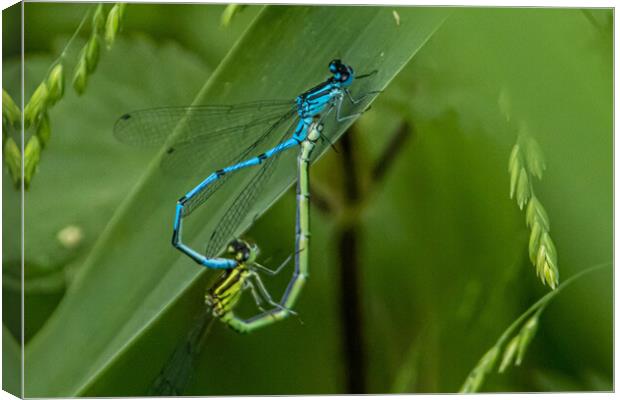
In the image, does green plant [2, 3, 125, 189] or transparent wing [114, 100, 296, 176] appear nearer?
green plant [2, 3, 125, 189]

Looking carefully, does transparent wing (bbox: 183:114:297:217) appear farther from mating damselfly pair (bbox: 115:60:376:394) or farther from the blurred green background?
the blurred green background

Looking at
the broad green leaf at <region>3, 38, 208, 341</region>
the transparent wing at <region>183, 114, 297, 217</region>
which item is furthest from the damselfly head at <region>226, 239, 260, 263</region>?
the broad green leaf at <region>3, 38, 208, 341</region>

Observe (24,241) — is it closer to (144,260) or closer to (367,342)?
(144,260)

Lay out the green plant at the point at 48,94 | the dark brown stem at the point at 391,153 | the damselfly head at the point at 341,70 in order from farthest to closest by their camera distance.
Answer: the dark brown stem at the point at 391,153, the damselfly head at the point at 341,70, the green plant at the point at 48,94

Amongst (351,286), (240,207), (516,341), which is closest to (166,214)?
(240,207)

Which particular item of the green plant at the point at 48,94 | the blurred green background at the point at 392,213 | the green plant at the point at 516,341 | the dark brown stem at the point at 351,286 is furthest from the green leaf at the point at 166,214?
the green plant at the point at 516,341

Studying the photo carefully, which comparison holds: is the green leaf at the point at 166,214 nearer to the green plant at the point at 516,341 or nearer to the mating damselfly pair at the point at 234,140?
the mating damselfly pair at the point at 234,140
